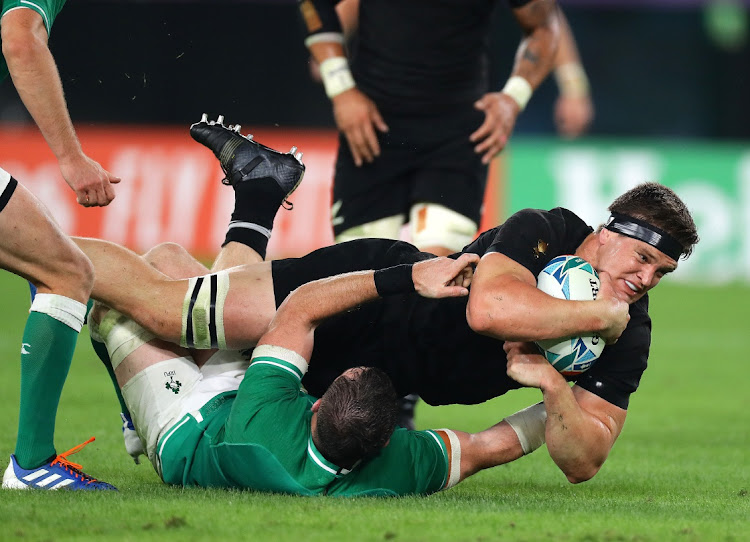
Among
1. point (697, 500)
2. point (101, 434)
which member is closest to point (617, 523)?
point (697, 500)

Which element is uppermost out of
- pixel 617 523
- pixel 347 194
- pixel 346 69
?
pixel 346 69

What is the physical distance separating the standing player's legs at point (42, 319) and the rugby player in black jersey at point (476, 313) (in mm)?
367

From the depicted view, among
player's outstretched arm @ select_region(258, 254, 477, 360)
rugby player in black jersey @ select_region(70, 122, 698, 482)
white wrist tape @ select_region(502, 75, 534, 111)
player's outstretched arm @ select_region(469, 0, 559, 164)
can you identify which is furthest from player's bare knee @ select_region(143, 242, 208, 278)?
white wrist tape @ select_region(502, 75, 534, 111)

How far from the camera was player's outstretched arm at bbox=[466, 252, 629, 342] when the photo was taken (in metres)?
4.39

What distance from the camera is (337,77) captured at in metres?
6.60

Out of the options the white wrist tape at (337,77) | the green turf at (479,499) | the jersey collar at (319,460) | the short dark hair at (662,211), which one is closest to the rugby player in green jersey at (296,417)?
the jersey collar at (319,460)

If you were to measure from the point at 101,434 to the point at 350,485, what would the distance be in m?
2.11

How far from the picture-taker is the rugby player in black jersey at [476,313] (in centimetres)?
456

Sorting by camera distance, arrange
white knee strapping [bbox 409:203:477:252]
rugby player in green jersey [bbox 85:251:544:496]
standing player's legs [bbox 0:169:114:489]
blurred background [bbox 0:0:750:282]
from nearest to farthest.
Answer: rugby player in green jersey [bbox 85:251:544:496] < standing player's legs [bbox 0:169:114:489] < white knee strapping [bbox 409:203:477:252] < blurred background [bbox 0:0:750:282]

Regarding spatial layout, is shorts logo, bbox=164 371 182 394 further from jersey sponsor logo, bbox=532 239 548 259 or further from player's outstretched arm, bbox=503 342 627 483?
jersey sponsor logo, bbox=532 239 548 259

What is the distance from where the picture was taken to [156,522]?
383 centimetres

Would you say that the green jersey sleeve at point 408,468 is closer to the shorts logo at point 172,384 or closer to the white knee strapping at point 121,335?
the shorts logo at point 172,384

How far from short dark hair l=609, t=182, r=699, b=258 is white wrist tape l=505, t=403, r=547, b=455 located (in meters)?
0.87

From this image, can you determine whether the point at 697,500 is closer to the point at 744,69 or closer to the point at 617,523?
the point at 617,523
